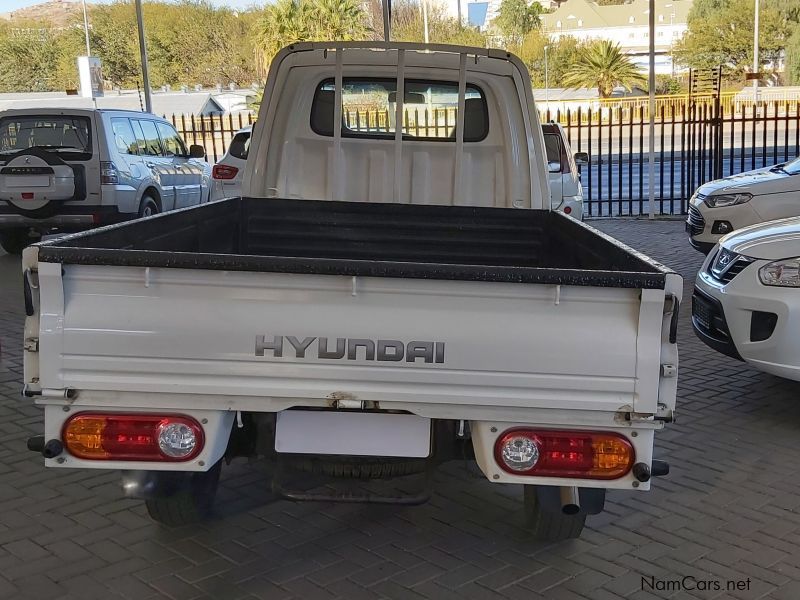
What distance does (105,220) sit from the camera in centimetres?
1171

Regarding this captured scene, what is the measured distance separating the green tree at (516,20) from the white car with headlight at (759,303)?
9148cm

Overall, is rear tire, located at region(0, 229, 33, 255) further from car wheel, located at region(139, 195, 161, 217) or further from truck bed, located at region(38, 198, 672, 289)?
truck bed, located at region(38, 198, 672, 289)

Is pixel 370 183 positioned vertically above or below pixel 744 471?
above

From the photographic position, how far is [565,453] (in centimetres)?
306

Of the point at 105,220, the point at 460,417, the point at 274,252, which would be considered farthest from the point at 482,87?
the point at 105,220

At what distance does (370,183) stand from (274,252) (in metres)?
0.81

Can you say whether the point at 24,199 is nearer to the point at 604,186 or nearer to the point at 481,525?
the point at 481,525

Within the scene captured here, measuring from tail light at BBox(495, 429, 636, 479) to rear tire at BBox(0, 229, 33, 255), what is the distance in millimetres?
11472

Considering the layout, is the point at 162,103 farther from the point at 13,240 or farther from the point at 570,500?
the point at 570,500

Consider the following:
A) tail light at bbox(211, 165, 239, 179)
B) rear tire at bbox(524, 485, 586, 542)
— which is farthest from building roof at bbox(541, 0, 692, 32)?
rear tire at bbox(524, 485, 586, 542)

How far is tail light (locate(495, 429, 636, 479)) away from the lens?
3033mm

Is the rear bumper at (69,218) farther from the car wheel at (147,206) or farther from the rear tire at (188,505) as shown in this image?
the rear tire at (188,505)

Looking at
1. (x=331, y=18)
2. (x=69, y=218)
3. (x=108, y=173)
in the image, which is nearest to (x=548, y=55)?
(x=331, y=18)

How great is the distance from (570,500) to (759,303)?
2.65 m
